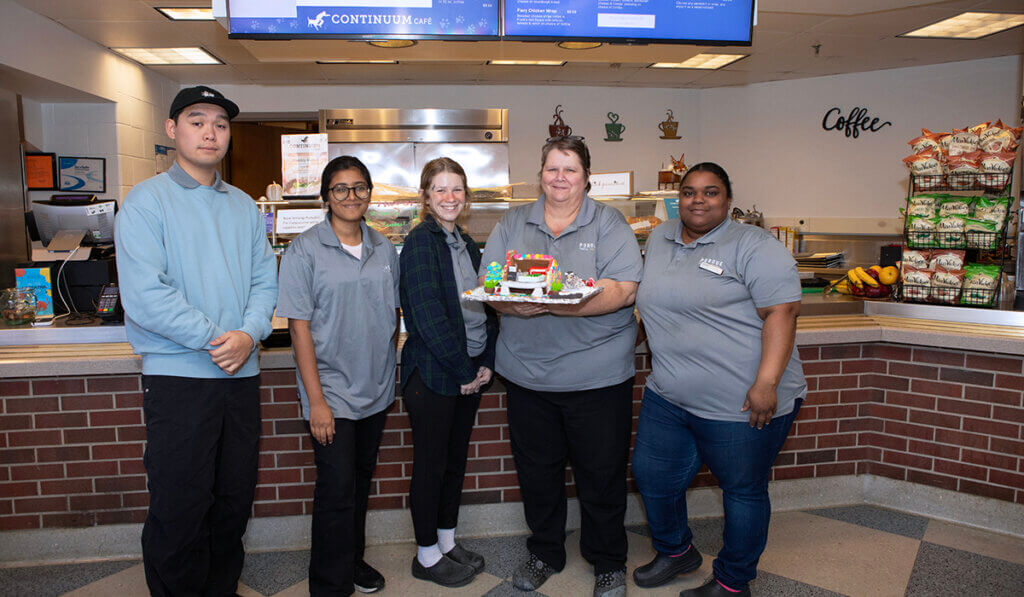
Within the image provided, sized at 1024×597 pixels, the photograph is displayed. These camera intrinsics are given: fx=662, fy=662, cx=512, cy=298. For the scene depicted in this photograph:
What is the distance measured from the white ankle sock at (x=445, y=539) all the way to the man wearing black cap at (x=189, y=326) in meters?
0.85

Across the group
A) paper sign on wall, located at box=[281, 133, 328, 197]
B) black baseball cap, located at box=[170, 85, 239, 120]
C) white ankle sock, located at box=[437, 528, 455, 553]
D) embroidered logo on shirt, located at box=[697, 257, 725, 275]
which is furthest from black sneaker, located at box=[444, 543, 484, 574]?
black baseball cap, located at box=[170, 85, 239, 120]

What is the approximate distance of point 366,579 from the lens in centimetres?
246

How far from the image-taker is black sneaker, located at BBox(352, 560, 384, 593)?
245 centimetres

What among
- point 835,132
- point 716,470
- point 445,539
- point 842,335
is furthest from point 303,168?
point 835,132

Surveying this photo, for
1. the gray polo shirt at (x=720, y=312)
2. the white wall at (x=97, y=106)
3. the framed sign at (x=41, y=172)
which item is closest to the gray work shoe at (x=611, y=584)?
the gray polo shirt at (x=720, y=312)

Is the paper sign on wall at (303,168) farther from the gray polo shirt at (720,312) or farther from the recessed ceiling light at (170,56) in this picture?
the recessed ceiling light at (170,56)

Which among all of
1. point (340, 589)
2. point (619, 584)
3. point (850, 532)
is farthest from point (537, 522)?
point (850, 532)

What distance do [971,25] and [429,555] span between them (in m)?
Result: 5.36

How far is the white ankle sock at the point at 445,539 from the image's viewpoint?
101 inches

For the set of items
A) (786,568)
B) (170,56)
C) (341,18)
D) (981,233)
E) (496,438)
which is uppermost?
(170,56)

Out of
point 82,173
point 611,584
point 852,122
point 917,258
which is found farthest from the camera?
point 852,122

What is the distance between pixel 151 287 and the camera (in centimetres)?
184

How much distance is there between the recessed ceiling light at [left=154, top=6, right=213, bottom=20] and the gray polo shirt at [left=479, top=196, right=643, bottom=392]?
3232 mm

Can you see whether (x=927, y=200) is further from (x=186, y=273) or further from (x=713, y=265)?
(x=186, y=273)
